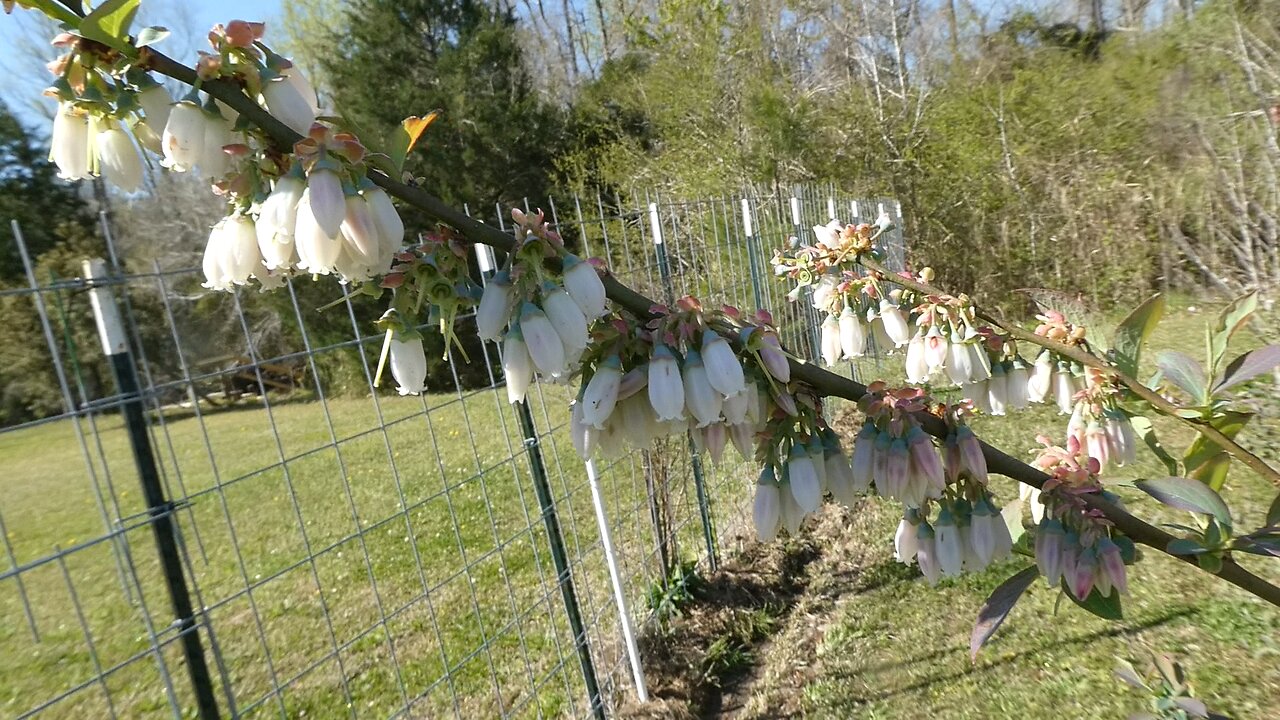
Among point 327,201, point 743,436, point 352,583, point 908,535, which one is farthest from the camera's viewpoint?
point 352,583

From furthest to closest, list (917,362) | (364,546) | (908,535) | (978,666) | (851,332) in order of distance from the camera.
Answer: (978,666), (364,546), (851,332), (917,362), (908,535)

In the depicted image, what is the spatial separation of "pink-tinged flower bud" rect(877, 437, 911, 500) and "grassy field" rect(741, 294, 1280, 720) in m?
1.76

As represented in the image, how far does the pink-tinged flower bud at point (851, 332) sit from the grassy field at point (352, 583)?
111 cm

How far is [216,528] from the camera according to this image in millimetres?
6012

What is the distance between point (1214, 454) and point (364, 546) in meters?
1.78

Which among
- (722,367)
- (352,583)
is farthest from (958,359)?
(352,583)

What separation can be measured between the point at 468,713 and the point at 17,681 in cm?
251

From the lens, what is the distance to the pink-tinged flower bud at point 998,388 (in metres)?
1.36

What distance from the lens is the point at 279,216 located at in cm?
60

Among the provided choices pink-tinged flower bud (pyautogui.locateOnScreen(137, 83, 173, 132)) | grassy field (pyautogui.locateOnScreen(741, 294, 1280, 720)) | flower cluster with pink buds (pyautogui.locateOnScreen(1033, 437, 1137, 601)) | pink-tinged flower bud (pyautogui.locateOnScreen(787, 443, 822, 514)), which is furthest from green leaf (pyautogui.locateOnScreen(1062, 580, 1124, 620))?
grassy field (pyautogui.locateOnScreen(741, 294, 1280, 720))

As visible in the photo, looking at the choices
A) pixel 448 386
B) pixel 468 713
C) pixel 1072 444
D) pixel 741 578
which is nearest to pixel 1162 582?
pixel 741 578

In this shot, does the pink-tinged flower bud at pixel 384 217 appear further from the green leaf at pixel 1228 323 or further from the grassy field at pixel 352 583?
the grassy field at pixel 352 583

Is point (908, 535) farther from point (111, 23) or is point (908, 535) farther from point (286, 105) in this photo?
point (111, 23)

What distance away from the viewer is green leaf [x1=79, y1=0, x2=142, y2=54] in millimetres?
554
